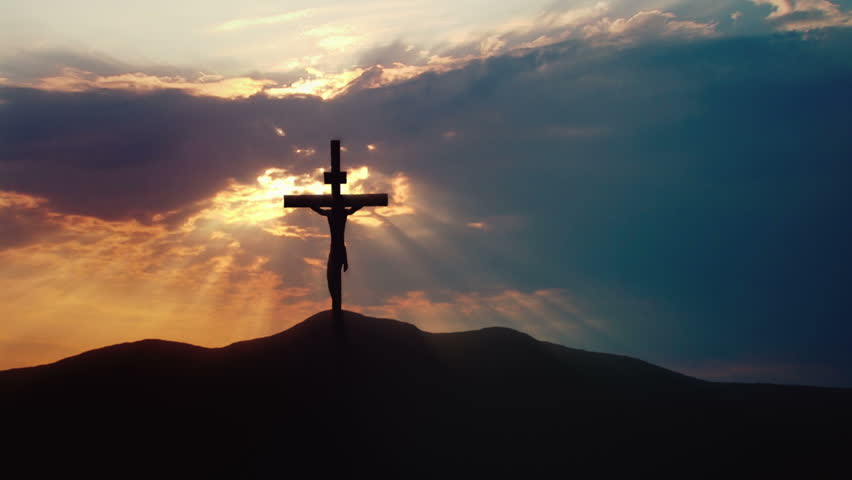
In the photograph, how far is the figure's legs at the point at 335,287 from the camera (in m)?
22.9

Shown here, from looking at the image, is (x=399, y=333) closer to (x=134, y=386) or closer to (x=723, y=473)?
(x=134, y=386)

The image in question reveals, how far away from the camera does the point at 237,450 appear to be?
19.4 metres

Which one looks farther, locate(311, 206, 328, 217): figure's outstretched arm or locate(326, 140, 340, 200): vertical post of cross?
locate(311, 206, 328, 217): figure's outstretched arm

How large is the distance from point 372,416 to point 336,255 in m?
5.46

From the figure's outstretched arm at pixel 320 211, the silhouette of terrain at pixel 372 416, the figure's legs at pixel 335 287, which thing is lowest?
the silhouette of terrain at pixel 372 416

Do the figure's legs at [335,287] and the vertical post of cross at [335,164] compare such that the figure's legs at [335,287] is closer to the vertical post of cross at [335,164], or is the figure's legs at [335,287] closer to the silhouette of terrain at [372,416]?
the silhouette of terrain at [372,416]

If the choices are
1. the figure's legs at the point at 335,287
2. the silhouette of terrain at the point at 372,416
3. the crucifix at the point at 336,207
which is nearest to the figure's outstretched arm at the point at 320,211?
the crucifix at the point at 336,207

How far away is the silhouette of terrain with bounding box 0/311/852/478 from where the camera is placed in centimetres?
1938

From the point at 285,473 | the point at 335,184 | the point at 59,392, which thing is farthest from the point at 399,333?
the point at 59,392

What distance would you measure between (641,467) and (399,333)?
9.46 m

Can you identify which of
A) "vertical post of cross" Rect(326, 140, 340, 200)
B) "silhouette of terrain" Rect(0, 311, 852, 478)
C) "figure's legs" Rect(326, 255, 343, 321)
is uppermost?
"vertical post of cross" Rect(326, 140, 340, 200)

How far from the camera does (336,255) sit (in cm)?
2298

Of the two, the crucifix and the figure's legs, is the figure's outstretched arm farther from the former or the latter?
the figure's legs

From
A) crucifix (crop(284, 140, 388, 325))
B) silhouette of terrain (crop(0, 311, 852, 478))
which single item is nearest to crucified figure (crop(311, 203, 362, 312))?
crucifix (crop(284, 140, 388, 325))
